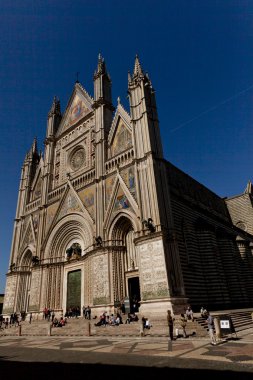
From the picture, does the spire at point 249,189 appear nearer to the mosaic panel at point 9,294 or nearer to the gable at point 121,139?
the gable at point 121,139

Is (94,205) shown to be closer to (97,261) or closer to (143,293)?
(97,261)

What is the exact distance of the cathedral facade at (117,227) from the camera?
1845 centimetres

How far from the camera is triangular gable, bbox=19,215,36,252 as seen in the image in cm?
2978

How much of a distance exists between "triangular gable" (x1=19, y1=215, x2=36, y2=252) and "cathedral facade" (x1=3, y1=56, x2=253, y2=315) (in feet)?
0.46

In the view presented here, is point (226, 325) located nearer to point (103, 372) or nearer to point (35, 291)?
point (103, 372)

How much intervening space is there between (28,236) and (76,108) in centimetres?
1643

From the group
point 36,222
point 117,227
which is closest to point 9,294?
point 36,222

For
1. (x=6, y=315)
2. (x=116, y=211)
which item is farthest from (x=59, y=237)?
(x=6, y=315)

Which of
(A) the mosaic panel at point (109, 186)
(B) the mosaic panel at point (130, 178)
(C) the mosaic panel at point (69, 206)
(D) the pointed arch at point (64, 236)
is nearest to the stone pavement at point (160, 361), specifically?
(B) the mosaic panel at point (130, 178)

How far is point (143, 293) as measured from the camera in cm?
1728

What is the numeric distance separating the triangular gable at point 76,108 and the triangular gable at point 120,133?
6133 millimetres

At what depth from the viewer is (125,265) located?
2103 cm

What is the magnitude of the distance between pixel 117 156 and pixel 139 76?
7807 mm

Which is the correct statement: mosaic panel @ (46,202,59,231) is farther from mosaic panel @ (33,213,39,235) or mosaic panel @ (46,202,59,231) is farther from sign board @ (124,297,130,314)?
sign board @ (124,297,130,314)
